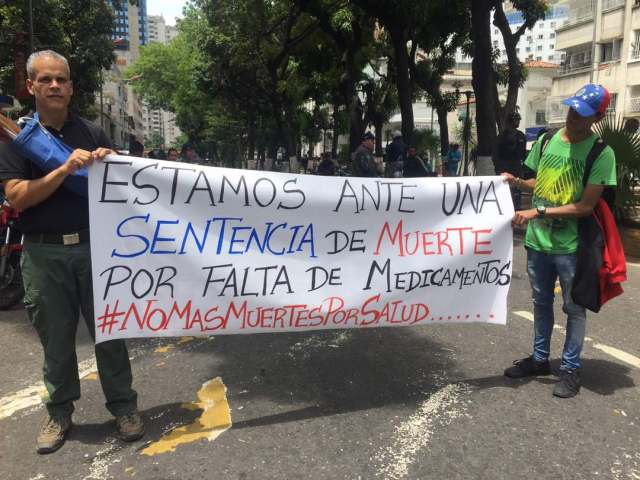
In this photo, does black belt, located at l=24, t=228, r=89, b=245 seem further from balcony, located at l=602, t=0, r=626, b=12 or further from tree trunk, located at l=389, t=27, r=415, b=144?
balcony, located at l=602, t=0, r=626, b=12

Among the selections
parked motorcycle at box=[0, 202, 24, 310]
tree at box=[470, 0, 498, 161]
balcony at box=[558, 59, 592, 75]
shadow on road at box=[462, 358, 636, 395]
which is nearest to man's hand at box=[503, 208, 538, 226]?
shadow on road at box=[462, 358, 636, 395]

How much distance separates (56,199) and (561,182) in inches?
113

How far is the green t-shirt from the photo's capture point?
333 centimetres

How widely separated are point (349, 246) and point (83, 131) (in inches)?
62.7

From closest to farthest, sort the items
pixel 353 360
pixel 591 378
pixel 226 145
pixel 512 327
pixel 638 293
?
pixel 591 378 → pixel 353 360 → pixel 512 327 → pixel 638 293 → pixel 226 145

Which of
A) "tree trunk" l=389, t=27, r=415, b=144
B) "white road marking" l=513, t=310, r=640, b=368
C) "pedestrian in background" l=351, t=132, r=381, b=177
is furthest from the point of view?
"tree trunk" l=389, t=27, r=415, b=144

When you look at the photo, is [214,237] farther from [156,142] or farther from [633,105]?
[156,142]

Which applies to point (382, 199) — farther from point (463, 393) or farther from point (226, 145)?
point (226, 145)

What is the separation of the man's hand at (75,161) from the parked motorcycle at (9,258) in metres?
3.32

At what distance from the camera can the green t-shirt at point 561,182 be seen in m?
3.33

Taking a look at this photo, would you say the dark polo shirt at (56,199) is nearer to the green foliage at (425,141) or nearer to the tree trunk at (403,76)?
the tree trunk at (403,76)

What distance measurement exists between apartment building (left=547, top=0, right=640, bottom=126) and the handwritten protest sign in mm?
27850

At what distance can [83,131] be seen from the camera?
295cm

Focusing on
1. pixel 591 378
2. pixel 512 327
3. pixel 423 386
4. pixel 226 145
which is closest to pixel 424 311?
pixel 423 386
